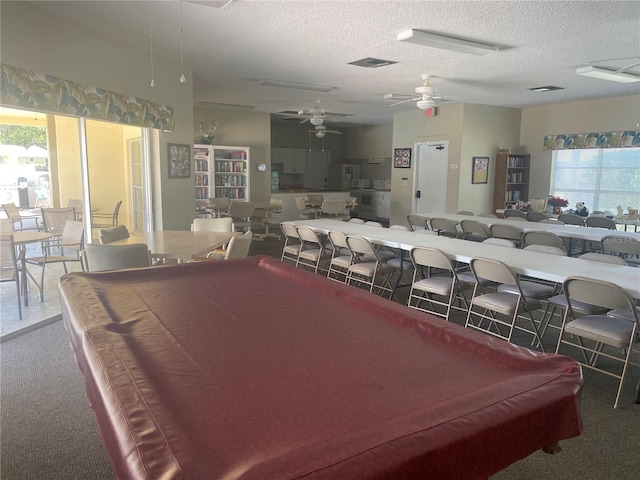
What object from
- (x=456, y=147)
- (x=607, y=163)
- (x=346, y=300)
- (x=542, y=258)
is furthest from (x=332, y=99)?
(x=346, y=300)

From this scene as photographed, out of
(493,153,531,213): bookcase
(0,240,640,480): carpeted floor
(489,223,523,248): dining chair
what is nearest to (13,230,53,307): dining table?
(0,240,640,480): carpeted floor

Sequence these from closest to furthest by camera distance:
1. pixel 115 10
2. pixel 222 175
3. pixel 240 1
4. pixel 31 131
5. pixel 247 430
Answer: pixel 247 430
pixel 240 1
pixel 115 10
pixel 31 131
pixel 222 175

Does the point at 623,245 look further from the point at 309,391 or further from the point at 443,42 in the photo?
the point at 309,391

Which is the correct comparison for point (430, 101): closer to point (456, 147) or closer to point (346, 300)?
point (456, 147)

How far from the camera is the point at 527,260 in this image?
12.6 ft

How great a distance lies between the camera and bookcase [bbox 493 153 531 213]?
10145 millimetres

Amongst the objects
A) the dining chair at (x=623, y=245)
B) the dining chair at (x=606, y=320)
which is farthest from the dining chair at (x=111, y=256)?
the dining chair at (x=623, y=245)

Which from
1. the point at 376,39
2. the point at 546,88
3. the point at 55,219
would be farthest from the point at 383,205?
the point at 55,219

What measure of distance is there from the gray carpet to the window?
664 centimetres

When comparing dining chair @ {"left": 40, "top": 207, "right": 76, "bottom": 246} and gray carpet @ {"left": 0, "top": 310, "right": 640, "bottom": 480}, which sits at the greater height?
dining chair @ {"left": 40, "top": 207, "right": 76, "bottom": 246}

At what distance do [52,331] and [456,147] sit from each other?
830 centimetres

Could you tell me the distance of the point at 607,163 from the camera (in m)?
9.09

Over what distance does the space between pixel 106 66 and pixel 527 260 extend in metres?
4.79

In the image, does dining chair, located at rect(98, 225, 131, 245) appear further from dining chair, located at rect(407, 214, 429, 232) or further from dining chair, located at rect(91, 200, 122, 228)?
dining chair, located at rect(407, 214, 429, 232)
